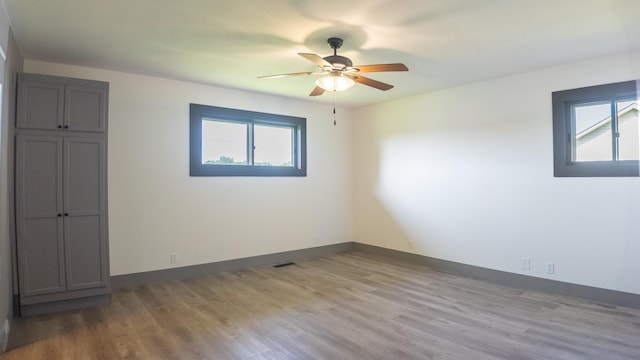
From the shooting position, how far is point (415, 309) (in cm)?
340

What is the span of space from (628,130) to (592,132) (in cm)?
29

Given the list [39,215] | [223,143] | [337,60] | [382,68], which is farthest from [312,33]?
[39,215]

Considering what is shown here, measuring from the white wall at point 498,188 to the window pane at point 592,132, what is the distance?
0.25m

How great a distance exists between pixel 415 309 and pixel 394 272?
136 cm

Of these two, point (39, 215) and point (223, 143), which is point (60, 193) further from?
point (223, 143)

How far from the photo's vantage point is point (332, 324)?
3061 mm

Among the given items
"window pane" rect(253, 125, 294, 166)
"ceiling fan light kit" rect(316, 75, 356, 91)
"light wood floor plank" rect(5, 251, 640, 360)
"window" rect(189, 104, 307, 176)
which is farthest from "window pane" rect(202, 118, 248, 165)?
"ceiling fan light kit" rect(316, 75, 356, 91)

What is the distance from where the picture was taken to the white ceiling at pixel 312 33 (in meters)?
2.56

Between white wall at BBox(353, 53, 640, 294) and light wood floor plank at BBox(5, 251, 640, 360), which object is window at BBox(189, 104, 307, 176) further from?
light wood floor plank at BBox(5, 251, 640, 360)

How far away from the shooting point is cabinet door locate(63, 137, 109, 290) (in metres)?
3.33

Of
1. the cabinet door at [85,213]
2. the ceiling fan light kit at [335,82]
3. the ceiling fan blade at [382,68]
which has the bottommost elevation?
the cabinet door at [85,213]

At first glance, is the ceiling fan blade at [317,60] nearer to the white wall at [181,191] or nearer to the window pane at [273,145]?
the white wall at [181,191]

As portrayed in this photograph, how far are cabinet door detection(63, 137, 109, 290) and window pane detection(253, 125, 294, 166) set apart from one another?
219 centimetres

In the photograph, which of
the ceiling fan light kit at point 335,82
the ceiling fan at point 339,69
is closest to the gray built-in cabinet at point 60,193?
the ceiling fan at point 339,69
